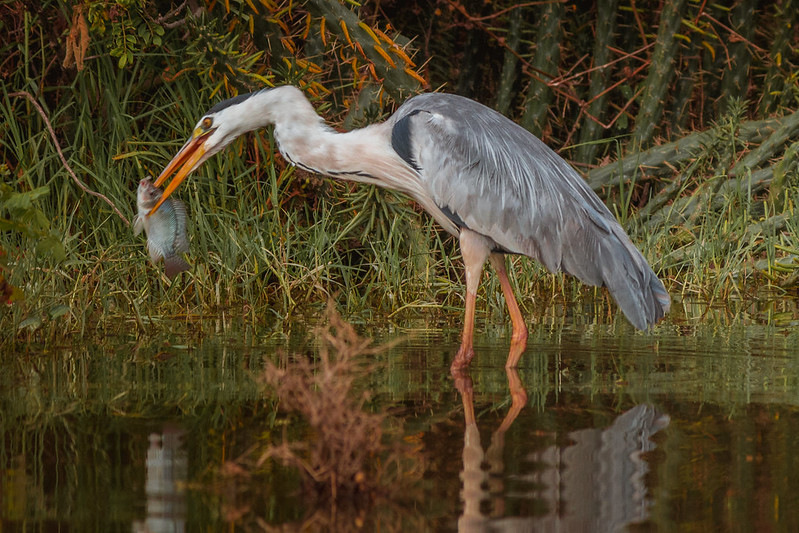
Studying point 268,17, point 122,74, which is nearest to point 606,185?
point 268,17

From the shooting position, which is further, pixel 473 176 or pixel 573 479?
pixel 473 176

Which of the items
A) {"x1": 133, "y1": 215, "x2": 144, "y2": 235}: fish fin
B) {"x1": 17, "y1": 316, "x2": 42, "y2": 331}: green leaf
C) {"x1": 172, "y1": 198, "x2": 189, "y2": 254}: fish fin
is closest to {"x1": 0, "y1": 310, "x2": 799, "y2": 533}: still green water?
{"x1": 17, "y1": 316, "x2": 42, "y2": 331}: green leaf

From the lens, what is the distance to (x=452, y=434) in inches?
160

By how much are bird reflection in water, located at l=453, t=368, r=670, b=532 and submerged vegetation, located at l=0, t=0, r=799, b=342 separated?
2823mm

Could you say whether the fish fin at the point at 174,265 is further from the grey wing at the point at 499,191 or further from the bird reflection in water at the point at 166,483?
the bird reflection in water at the point at 166,483

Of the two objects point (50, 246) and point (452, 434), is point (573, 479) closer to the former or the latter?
point (452, 434)

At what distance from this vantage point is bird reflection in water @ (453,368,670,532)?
3049mm

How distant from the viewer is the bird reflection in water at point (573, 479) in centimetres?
305

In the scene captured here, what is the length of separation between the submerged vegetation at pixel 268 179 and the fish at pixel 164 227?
1.30 feet

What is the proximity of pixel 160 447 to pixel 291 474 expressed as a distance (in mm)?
577

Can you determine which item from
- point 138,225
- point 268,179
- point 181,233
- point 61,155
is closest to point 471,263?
point 181,233

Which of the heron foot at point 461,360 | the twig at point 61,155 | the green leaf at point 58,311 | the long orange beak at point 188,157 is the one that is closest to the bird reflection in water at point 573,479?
the heron foot at point 461,360

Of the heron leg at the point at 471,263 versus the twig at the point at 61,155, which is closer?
the heron leg at the point at 471,263

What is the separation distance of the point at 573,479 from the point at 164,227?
3305 mm
